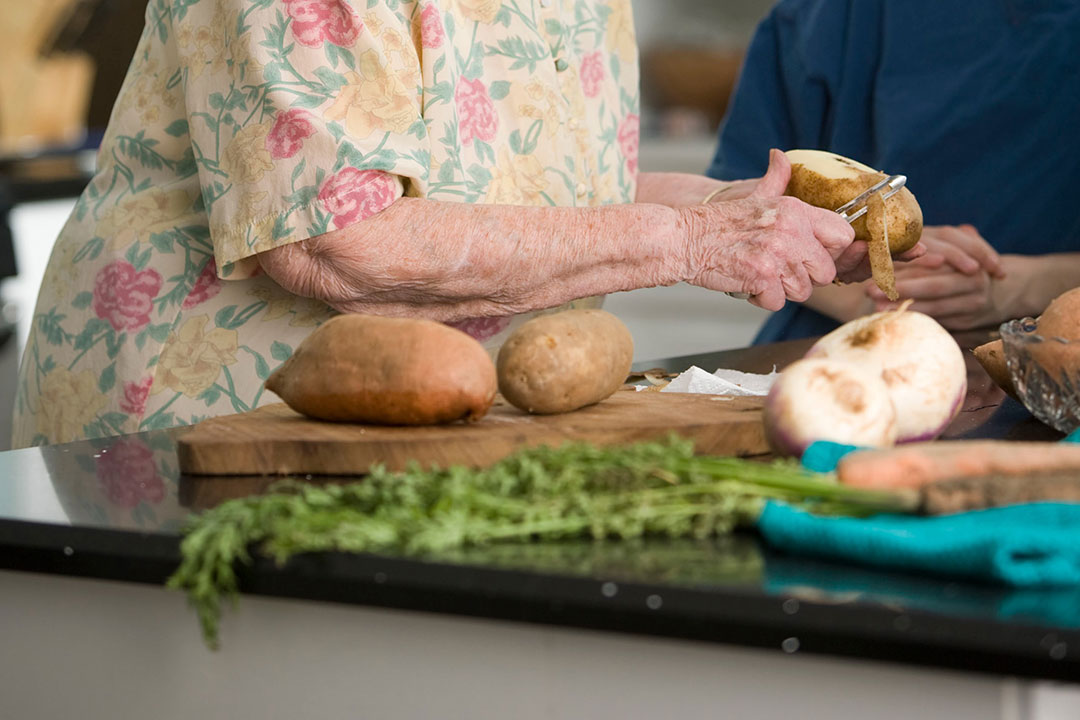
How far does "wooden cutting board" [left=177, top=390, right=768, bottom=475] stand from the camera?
0.91 meters

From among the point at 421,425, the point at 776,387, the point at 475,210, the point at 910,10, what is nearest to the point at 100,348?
the point at 475,210

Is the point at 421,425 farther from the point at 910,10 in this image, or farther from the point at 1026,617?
the point at 910,10

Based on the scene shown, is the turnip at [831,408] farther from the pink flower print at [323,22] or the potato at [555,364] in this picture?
the pink flower print at [323,22]

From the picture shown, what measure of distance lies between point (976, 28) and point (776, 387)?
4.29ft

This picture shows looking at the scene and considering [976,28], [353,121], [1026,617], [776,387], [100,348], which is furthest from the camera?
[976,28]

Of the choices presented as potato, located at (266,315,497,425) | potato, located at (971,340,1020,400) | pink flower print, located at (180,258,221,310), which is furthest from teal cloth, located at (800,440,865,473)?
pink flower print, located at (180,258,221,310)

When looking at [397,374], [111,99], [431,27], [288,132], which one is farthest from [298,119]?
[111,99]

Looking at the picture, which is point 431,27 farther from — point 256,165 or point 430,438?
point 430,438

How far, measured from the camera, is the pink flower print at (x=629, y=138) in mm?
1707

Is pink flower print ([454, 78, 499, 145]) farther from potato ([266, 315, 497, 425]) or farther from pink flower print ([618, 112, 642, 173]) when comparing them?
potato ([266, 315, 497, 425])

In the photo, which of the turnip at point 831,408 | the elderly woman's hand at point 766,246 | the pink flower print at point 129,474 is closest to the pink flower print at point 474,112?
the elderly woman's hand at point 766,246

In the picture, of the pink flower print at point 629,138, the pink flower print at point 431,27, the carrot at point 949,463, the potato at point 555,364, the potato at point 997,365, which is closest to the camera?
the carrot at point 949,463

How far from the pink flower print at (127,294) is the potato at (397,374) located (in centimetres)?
44

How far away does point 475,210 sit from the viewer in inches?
48.2
